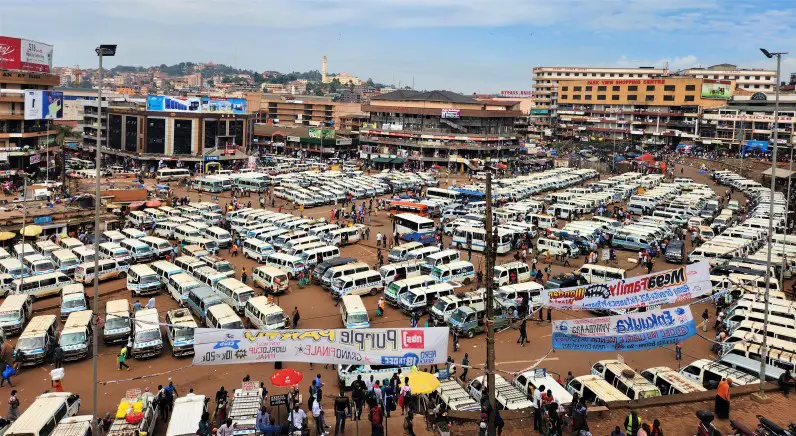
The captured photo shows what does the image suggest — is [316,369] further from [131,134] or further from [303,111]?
[303,111]

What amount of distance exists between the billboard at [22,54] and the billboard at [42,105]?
357 centimetres

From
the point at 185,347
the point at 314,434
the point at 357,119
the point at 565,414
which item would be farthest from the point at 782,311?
the point at 357,119

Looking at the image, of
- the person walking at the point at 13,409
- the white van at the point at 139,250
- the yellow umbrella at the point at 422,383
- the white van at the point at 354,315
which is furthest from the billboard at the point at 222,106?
the yellow umbrella at the point at 422,383

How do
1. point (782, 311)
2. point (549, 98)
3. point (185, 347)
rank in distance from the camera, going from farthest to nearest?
point (549, 98) < point (782, 311) < point (185, 347)

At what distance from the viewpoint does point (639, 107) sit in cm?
9206

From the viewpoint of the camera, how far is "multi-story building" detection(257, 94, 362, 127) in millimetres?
99562

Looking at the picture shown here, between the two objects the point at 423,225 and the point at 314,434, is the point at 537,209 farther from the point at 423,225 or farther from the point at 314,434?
the point at 314,434

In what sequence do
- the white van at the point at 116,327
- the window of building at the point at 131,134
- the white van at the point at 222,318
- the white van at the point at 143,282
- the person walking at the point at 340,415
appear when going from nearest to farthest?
the person walking at the point at 340,415
the white van at the point at 116,327
the white van at the point at 222,318
the white van at the point at 143,282
the window of building at the point at 131,134

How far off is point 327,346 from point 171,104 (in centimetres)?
5925

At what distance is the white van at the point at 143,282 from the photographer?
24156mm

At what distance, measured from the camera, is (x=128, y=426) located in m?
13.0

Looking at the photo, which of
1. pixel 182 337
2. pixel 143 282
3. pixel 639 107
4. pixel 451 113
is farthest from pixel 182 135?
pixel 639 107

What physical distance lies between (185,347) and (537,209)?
96.9 ft

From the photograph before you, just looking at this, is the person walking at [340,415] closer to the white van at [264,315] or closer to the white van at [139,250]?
the white van at [264,315]
